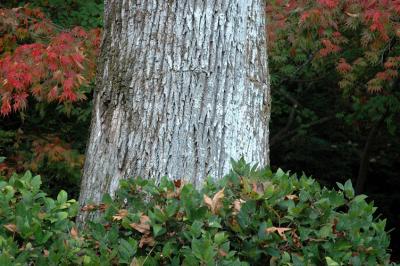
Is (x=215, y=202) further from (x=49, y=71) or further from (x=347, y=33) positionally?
(x=347, y=33)

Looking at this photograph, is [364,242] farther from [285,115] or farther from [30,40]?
[285,115]

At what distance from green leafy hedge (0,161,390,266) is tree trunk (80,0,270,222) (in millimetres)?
729

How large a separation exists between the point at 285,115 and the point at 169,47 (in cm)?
651

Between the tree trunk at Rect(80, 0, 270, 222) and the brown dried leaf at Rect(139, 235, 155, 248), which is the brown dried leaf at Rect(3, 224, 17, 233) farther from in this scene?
the tree trunk at Rect(80, 0, 270, 222)

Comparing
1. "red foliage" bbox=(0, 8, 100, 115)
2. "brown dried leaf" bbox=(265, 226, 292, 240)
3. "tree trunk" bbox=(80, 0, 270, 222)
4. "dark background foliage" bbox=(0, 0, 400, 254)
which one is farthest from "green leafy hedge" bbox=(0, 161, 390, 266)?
"dark background foliage" bbox=(0, 0, 400, 254)

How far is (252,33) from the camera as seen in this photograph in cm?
372

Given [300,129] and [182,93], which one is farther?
[300,129]

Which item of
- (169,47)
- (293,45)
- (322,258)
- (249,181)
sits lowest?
(322,258)

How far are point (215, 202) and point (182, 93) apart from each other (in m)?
1.04

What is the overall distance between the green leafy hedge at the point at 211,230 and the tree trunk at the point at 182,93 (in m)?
0.73

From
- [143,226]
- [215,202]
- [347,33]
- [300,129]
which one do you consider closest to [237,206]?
[215,202]

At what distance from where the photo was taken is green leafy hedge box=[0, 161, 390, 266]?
2.51 m

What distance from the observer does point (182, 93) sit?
3.56 metres

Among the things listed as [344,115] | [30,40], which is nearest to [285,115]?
[344,115]
